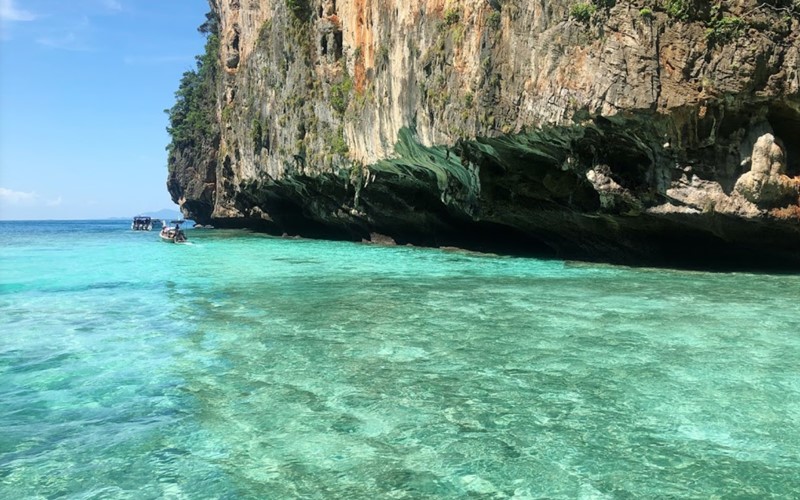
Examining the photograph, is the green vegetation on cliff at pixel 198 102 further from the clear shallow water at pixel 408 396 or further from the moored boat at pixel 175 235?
the clear shallow water at pixel 408 396

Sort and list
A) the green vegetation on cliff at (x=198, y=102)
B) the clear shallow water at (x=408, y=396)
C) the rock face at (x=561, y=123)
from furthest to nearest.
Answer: the green vegetation on cliff at (x=198, y=102)
the rock face at (x=561, y=123)
the clear shallow water at (x=408, y=396)

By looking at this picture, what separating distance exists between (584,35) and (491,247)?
979 centimetres

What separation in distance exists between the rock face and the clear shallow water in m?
2.54

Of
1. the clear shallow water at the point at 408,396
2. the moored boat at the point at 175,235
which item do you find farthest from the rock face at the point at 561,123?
the moored boat at the point at 175,235

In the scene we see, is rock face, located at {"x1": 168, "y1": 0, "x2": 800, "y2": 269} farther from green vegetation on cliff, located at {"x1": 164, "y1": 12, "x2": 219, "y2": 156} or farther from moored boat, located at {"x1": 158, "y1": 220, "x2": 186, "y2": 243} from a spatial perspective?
green vegetation on cliff, located at {"x1": 164, "y1": 12, "x2": 219, "y2": 156}

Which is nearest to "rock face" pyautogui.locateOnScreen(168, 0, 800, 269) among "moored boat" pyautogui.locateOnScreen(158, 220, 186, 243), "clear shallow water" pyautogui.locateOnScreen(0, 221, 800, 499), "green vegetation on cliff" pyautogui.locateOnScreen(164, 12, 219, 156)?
"clear shallow water" pyautogui.locateOnScreen(0, 221, 800, 499)

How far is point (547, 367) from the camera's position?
603 cm

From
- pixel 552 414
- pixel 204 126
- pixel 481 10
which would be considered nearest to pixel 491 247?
pixel 481 10

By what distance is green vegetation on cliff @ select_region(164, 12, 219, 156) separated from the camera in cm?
4600

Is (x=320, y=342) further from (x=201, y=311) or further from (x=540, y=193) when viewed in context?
(x=540, y=193)

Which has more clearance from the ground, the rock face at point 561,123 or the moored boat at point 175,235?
the rock face at point 561,123

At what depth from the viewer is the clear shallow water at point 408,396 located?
148 inches

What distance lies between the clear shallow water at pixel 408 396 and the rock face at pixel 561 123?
2543 mm

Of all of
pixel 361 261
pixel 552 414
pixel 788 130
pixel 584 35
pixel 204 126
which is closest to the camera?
pixel 552 414
